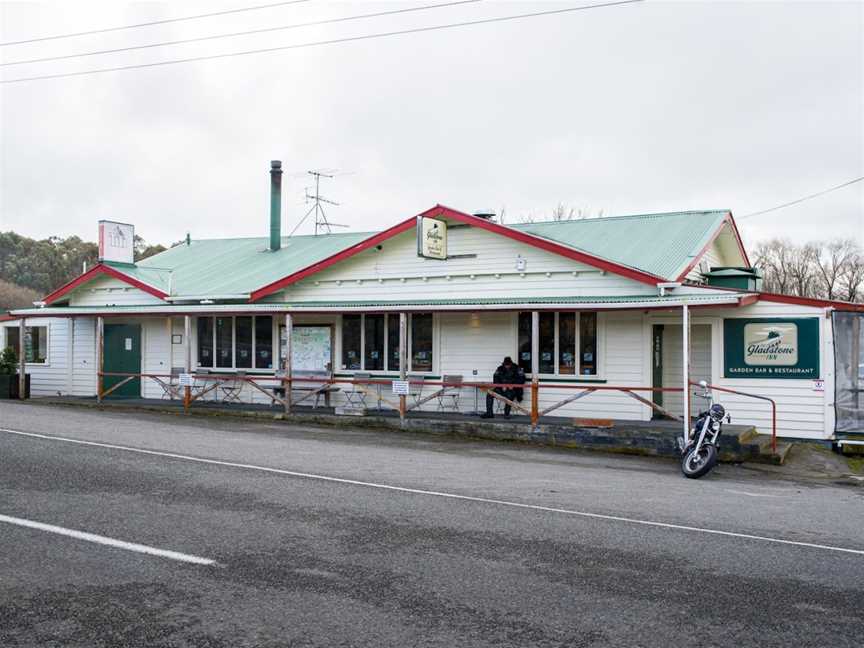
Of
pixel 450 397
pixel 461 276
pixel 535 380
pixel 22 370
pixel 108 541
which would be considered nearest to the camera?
pixel 108 541

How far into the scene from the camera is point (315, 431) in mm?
17875

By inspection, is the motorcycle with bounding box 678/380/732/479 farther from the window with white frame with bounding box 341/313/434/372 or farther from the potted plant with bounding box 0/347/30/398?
the potted plant with bounding box 0/347/30/398

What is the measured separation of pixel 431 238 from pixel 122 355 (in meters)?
10.7

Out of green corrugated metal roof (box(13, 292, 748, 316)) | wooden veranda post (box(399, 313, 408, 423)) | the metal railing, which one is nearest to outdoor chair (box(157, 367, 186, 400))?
the metal railing

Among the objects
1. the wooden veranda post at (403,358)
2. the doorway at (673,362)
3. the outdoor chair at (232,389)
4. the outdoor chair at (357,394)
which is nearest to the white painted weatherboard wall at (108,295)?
the outdoor chair at (232,389)

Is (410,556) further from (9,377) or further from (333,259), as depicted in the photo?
(9,377)

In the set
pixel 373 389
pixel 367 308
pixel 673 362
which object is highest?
pixel 367 308

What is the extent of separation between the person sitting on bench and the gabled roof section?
2963 millimetres

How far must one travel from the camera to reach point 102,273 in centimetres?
2470

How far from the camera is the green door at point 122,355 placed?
2453cm

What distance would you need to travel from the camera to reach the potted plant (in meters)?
25.0

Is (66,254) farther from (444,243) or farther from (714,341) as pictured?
(714,341)

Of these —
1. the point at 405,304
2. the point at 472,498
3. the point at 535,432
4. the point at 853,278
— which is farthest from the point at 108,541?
the point at 853,278

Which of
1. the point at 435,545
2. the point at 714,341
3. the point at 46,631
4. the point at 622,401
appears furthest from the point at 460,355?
the point at 46,631
